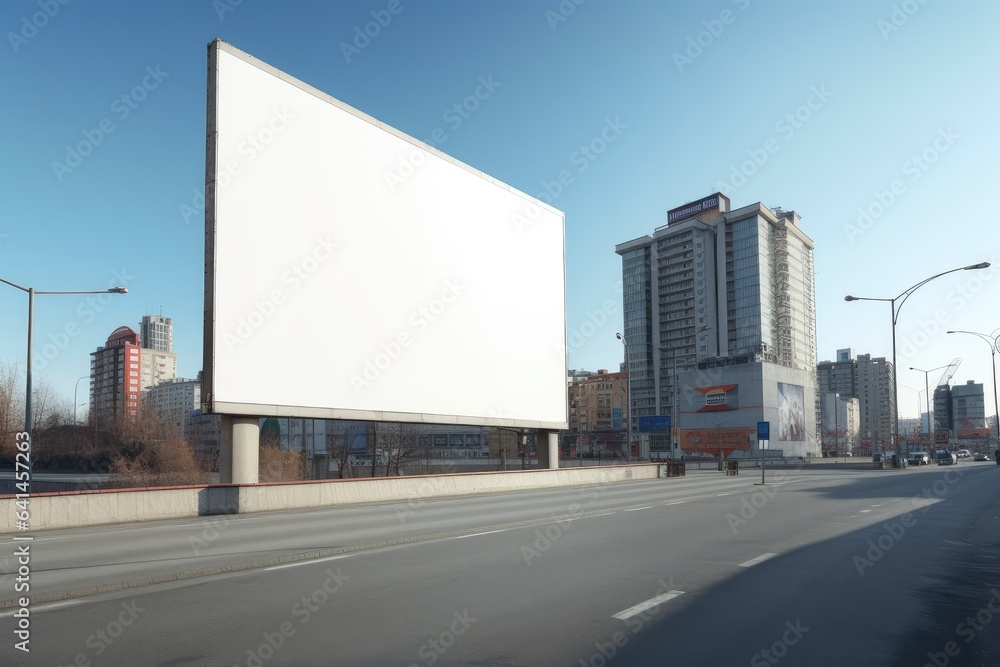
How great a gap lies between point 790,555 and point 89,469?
72863mm

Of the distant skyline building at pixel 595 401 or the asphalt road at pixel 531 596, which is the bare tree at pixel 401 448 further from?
the distant skyline building at pixel 595 401

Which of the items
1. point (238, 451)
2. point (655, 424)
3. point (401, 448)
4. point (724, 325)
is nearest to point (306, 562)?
point (238, 451)

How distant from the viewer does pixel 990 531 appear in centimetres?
1553

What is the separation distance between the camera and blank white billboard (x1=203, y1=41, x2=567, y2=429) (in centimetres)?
2347

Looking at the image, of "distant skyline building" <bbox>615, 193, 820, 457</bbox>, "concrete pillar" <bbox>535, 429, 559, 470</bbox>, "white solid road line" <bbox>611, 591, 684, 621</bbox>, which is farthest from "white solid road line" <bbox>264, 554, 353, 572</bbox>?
"distant skyline building" <bbox>615, 193, 820, 457</bbox>

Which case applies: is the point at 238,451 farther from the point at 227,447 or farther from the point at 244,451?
the point at 227,447

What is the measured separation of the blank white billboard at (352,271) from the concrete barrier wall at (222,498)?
2.64 metres

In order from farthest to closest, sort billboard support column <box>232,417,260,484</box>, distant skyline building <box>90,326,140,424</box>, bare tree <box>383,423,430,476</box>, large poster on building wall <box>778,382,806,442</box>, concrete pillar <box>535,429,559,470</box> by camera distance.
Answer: distant skyline building <box>90,326,140,424</box>, large poster on building wall <box>778,382,806,442</box>, bare tree <box>383,423,430,476</box>, concrete pillar <box>535,429,559,470</box>, billboard support column <box>232,417,260,484</box>

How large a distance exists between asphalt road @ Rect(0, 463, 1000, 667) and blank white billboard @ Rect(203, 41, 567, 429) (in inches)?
355

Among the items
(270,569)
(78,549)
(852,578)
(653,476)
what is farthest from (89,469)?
(852,578)

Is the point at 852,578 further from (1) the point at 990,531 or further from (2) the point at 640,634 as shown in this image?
(1) the point at 990,531

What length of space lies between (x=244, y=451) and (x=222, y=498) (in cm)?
230

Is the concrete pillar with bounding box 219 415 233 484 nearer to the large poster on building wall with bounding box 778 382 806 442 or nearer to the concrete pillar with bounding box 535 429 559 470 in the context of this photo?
the concrete pillar with bounding box 535 429 559 470

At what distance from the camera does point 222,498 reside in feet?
69.5
